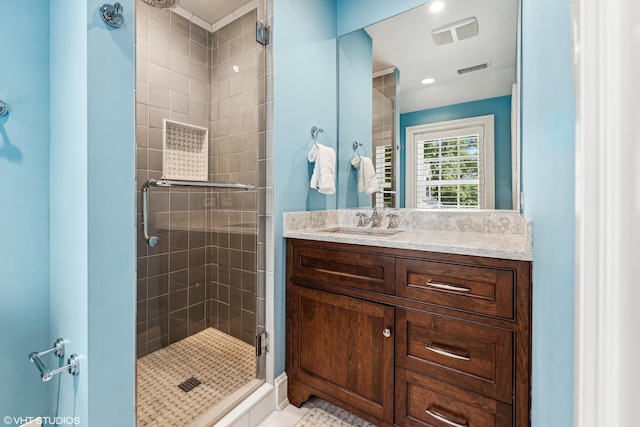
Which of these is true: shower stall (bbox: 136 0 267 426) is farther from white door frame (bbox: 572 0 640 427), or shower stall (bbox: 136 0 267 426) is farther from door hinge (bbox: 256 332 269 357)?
white door frame (bbox: 572 0 640 427)

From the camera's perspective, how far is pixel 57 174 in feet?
3.76

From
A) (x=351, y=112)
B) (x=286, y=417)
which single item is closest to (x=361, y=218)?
(x=351, y=112)

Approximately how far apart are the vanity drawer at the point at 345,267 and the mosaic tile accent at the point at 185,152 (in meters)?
0.68

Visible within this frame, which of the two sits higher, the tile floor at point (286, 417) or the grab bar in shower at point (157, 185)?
the grab bar in shower at point (157, 185)

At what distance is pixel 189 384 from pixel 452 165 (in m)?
1.92

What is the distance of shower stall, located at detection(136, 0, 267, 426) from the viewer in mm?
1454

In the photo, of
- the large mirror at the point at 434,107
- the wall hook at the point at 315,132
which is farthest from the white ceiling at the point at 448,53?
the wall hook at the point at 315,132

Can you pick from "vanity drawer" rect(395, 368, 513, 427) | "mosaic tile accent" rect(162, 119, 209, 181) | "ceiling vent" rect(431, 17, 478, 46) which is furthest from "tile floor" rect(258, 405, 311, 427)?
"ceiling vent" rect(431, 17, 478, 46)

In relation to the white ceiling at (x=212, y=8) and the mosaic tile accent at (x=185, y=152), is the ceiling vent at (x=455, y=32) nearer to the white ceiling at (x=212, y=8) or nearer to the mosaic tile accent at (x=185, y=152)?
the white ceiling at (x=212, y=8)

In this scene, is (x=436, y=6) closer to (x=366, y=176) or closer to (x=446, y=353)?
(x=366, y=176)

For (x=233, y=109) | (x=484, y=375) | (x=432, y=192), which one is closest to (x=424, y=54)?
(x=432, y=192)

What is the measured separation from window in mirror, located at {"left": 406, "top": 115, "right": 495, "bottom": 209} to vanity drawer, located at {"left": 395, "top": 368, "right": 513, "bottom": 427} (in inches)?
38.2

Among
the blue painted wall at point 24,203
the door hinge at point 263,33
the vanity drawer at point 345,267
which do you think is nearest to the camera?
the blue painted wall at point 24,203

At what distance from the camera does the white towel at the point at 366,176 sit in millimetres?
2016
